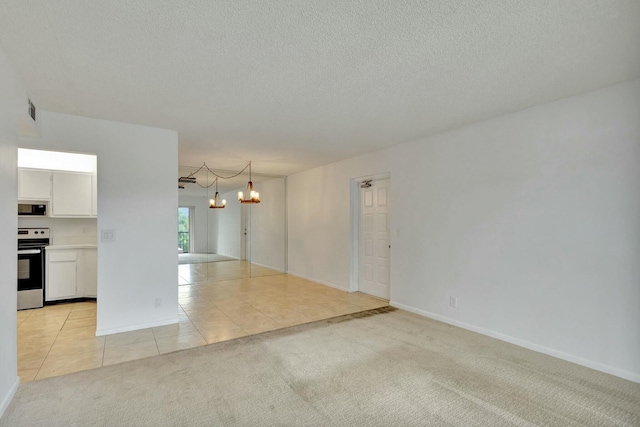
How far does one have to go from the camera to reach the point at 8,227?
7.38ft

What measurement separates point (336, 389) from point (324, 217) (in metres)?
4.15

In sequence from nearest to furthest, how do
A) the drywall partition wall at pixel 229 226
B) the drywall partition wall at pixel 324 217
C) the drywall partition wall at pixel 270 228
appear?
the drywall partition wall at pixel 324 217 → the drywall partition wall at pixel 229 226 → the drywall partition wall at pixel 270 228

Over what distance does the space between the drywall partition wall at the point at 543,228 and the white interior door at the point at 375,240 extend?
863 millimetres

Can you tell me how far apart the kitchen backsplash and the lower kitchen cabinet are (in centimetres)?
40

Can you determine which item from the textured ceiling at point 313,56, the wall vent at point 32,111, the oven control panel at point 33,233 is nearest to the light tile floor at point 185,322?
the oven control panel at point 33,233

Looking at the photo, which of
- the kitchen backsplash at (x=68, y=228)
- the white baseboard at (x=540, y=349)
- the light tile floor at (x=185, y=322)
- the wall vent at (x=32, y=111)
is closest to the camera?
the white baseboard at (x=540, y=349)

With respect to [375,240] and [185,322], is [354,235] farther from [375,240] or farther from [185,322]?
[185,322]

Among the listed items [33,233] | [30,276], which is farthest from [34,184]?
[30,276]

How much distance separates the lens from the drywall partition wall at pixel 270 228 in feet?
25.5

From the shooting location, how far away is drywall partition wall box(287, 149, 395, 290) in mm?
5695

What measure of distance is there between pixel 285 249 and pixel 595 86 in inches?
246

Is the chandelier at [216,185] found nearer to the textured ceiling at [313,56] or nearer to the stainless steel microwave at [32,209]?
the stainless steel microwave at [32,209]

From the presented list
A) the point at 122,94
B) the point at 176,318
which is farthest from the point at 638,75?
the point at 176,318

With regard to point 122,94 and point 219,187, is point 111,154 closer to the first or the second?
point 122,94
